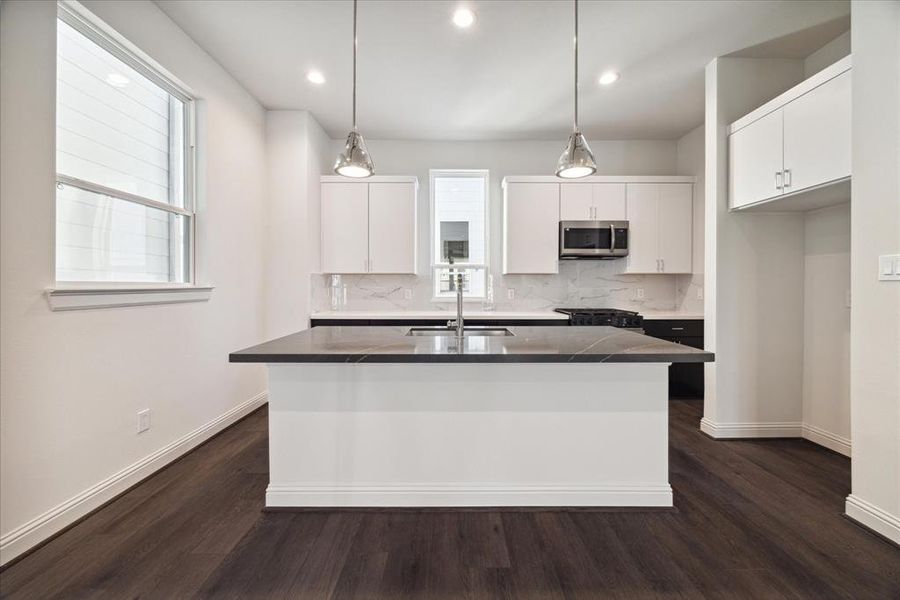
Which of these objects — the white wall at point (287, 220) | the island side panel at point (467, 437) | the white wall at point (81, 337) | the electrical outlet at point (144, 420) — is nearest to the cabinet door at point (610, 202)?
the island side panel at point (467, 437)

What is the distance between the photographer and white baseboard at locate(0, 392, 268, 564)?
1732 millimetres

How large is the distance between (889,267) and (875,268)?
7 cm

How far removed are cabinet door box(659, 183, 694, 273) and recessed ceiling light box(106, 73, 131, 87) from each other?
458 cm

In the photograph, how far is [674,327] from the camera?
4023 millimetres

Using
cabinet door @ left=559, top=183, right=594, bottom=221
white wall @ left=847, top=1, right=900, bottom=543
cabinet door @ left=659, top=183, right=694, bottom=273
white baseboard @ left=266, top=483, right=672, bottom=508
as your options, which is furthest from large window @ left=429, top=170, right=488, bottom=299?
white wall @ left=847, top=1, right=900, bottom=543

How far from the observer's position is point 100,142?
2.27 m

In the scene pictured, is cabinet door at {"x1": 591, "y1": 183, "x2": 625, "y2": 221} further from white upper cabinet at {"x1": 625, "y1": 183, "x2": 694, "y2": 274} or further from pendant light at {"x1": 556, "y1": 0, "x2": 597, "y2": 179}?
pendant light at {"x1": 556, "y1": 0, "x2": 597, "y2": 179}

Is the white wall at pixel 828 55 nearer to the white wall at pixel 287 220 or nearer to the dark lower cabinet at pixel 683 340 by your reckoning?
the dark lower cabinet at pixel 683 340

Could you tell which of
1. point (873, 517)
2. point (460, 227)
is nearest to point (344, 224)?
point (460, 227)

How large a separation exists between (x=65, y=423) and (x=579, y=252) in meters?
4.11

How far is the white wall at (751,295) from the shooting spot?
308 centimetres

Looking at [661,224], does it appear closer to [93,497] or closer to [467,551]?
[467,551]

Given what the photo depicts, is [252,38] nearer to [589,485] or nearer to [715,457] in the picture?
[589,485]

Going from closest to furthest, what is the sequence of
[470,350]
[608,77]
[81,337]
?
[470,350], [81,337], [608,77]
